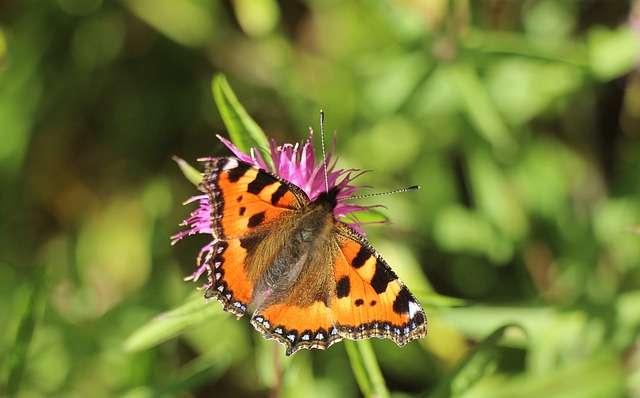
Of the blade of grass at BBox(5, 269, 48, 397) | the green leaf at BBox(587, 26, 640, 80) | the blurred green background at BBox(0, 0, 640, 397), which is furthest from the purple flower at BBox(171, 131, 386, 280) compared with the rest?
the green leaf at BBox(587, 26, 640, 80)

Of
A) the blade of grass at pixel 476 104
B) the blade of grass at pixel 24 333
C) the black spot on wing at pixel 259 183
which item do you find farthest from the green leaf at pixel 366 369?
the blade of grass at pixel 476 104

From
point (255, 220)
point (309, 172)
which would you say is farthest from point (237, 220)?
point (309, 172)

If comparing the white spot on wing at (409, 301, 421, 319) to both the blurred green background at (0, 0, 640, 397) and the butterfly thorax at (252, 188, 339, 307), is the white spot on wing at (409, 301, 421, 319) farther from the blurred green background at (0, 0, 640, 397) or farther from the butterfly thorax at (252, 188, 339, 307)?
the blurred green background at (0, 0, 640, 397)

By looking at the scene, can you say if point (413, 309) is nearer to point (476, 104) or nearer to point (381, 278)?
point (381, 278)

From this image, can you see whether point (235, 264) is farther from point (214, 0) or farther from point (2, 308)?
point (214, 0)

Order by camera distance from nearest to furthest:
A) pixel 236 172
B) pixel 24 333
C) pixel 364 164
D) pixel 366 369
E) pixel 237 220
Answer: pixel 236 172
pixel 237 220
pixel 366 369
pixel 24 333
pixel 364 164

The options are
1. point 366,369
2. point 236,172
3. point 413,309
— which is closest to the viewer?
point 413,309
